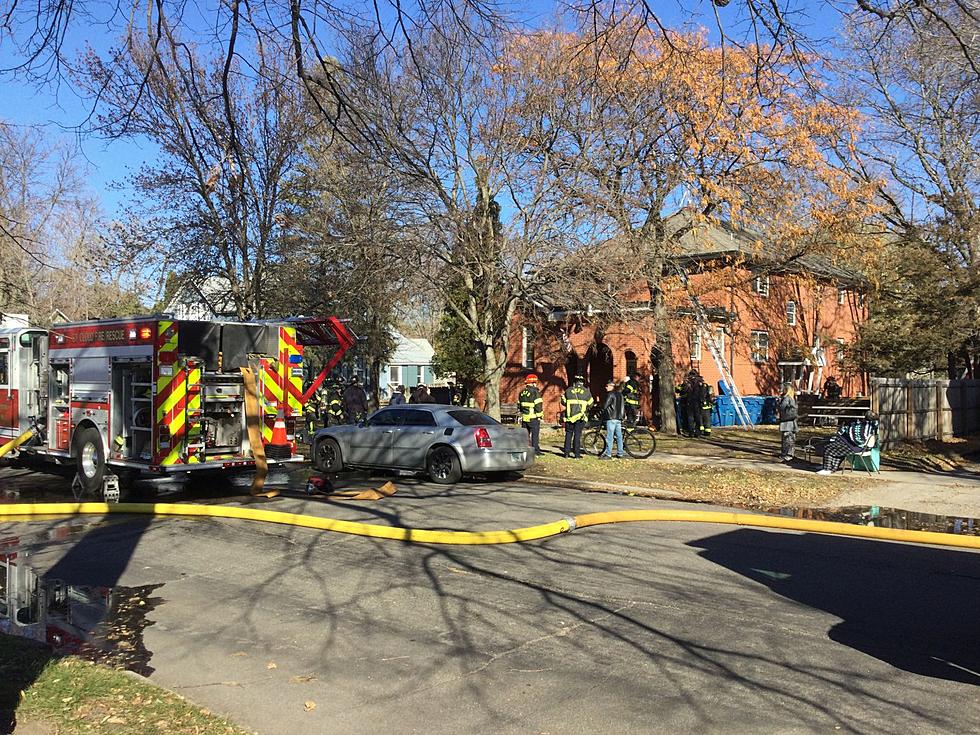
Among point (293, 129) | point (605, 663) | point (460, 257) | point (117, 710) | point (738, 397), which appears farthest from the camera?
point (738, 397)

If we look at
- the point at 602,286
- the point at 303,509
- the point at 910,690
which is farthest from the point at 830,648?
the point at 602,286

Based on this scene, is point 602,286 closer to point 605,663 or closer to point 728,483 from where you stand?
point 728,483

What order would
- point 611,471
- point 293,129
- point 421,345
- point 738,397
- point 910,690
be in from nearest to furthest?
point 910,690 < point 611,471 < point 293,129 < point 738,397 < point 421,345

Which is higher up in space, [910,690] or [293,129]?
[293,129]

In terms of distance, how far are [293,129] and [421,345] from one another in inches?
1424

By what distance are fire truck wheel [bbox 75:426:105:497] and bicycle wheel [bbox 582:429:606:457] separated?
35.9 feet

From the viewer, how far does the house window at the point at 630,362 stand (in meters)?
30.5

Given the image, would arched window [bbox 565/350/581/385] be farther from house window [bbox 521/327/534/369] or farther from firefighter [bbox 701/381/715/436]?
firefighter [bbox 701/381/715/436]

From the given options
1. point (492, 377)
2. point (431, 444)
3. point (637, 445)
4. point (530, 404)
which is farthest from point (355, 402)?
point (431, 444)

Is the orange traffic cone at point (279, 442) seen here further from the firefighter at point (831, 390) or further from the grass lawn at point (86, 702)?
the firefighter at point (831, 390)

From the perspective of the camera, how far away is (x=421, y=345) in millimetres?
56938

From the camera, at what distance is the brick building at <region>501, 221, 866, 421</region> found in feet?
84.2

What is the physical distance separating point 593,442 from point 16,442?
12.1m

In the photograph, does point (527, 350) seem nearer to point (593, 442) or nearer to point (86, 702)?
point (593, 442)
